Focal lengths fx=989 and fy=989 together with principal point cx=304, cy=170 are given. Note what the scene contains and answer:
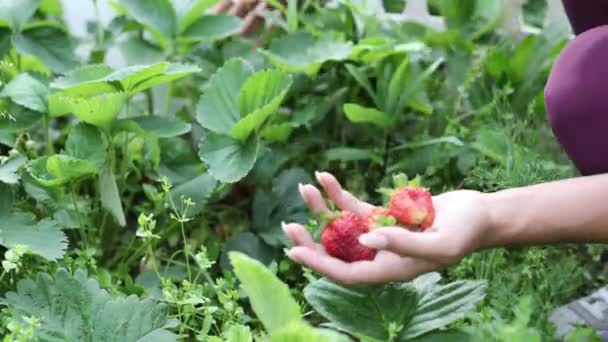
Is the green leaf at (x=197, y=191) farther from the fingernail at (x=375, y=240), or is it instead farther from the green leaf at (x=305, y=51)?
the fingernail at (x=375, y=240)

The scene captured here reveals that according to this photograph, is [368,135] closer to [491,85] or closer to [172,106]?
[491,85]

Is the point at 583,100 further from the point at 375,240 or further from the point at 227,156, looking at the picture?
the point at 227,156

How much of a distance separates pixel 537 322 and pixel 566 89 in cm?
27

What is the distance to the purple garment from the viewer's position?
892 mm

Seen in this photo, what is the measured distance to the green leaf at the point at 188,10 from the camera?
134cm

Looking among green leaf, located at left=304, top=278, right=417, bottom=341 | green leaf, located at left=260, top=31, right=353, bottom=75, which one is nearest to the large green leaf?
green leaf, located at left=304, top=278, right=417, bottom=341

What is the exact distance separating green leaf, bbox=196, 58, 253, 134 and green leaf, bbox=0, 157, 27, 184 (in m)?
0.21

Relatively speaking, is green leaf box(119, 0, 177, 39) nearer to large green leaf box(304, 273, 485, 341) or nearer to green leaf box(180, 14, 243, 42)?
green leaf box(180, 14, 243, 42)

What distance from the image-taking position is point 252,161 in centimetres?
112

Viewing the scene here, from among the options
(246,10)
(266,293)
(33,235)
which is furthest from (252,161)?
(246,10)

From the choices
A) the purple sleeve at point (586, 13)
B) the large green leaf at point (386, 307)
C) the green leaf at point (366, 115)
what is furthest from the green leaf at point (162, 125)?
the purple sleeve at point (586, 13)

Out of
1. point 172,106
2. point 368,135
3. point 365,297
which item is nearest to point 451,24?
point 368,135

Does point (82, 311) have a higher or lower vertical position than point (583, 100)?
lower

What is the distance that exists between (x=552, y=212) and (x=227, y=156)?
0.44 m
